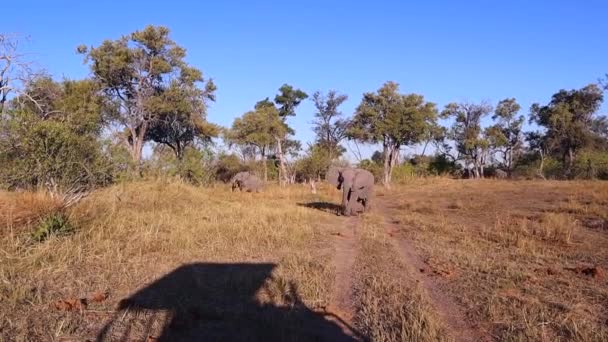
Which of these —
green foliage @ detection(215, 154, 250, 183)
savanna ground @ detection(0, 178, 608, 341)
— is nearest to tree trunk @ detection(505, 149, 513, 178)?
green foliage @ detection(215, 154, 250, 183)

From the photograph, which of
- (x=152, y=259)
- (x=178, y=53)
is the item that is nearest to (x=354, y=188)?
(x=152, y=259)

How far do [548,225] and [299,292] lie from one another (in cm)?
689

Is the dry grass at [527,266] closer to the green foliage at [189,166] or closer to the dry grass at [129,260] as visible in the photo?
the dry grass at [129,260]

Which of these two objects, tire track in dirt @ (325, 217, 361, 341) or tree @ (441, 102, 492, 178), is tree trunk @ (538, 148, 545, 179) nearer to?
tree @ (441, 102, 492, 178)

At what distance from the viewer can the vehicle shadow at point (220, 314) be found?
4.23 m

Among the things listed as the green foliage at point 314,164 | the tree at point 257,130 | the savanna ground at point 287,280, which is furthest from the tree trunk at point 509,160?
the savanna ground at point 287,280

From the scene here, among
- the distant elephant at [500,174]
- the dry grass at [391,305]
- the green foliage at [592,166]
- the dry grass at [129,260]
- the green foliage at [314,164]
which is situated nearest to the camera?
the dry grass at [391,305]

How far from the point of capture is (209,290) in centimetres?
551

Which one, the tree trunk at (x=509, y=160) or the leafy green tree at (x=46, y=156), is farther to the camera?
the tree trunk at (x=509, y=160)

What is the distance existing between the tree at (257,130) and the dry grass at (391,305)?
80.6 ft

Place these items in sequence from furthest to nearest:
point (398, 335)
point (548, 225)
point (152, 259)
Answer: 1. point (548, 225)
2. point (152, 259)
3. point (398, 335)

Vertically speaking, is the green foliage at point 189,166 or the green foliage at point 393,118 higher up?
the green foliage at point 393,118

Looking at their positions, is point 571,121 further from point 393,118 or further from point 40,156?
point 40,156

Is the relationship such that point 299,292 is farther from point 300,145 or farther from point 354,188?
point 300,145
